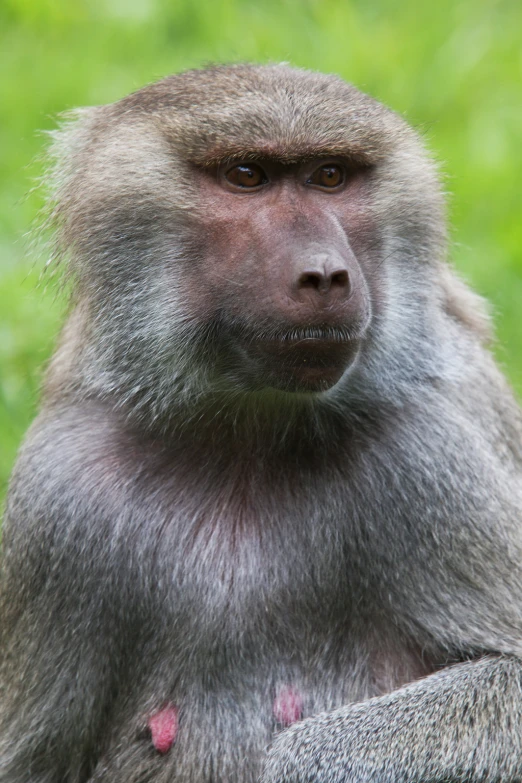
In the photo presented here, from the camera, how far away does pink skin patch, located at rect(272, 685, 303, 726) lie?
4.14 meters

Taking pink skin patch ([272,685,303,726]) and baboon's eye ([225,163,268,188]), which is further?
pink skin patch ([272,685,303,726])

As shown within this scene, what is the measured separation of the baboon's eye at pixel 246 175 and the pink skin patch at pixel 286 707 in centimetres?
151

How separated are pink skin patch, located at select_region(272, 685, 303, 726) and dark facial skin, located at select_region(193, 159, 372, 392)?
3.11 ft

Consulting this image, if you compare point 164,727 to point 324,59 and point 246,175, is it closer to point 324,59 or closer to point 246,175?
point 246,175

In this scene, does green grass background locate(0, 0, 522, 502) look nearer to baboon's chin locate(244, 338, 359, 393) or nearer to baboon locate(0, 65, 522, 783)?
baboon locate(0, 65, 522, 783)

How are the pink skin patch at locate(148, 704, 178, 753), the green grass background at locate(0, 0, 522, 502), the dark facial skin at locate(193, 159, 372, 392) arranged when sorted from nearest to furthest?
the dark facial skin at locate(193, 159, 372, 392)
the pink skin patch at locate(148, 704, 178, 753)
the green grass background at locate(0, 0, 522, 502)

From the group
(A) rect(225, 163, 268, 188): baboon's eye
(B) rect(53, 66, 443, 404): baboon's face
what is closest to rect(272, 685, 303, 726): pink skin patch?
(B) rect(53, 66, 443, 404): baboon's face

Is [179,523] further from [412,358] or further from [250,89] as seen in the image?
[250,89]

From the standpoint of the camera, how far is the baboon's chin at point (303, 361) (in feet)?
12.2

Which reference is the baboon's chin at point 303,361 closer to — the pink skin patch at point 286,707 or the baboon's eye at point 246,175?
the baboon's eye at point 246,175

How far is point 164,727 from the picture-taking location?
13.6 ft

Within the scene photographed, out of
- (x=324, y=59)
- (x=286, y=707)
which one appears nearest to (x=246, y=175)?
(x=286, y=707)

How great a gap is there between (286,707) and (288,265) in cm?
137

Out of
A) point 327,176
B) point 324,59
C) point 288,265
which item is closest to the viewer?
point 288,265
